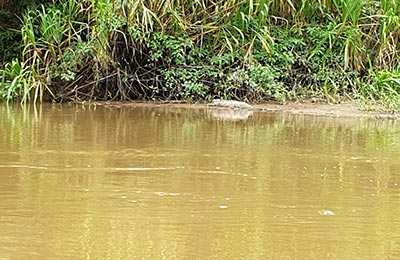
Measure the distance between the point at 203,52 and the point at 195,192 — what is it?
18.7ft

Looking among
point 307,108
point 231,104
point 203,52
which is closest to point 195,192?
point 231,104

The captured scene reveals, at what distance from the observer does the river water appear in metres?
2.53

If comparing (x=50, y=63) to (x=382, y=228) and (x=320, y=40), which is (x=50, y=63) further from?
(x=382, y=228)

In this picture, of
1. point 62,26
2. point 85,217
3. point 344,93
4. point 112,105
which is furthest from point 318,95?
point 85,217

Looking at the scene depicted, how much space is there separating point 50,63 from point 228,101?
241cm

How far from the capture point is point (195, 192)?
342cm

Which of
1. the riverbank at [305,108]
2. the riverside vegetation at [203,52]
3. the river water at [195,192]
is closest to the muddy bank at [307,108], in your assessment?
the riverbank at [305,108]

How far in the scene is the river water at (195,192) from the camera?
2.53 meters

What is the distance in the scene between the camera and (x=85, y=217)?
2.87 meters

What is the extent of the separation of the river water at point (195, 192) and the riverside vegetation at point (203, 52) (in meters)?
2.56

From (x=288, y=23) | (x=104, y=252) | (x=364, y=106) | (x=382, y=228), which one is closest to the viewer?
(x=104, y=252)

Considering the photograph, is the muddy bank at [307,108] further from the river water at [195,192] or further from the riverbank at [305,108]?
the river water at [195,192]

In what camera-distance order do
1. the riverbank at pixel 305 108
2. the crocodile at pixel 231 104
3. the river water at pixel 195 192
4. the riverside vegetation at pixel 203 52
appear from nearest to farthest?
the river water at pixel 195 192, the riverbank at pixel 305 108, the crocodile at pixel 231 104, the riverside vegetation at pixel 203 52

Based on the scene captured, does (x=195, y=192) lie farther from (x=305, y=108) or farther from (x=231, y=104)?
(x=305, y=108)
